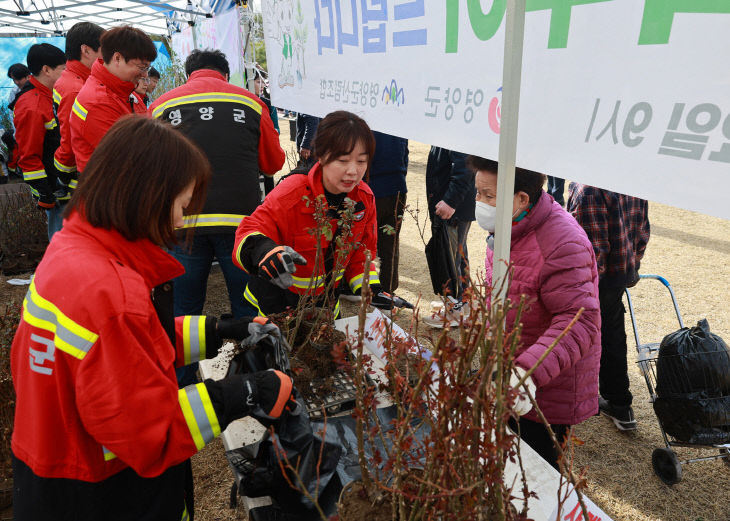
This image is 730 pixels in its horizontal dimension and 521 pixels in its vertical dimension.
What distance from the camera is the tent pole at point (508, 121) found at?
117 centimetres

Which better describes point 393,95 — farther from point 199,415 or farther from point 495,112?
point 199,415

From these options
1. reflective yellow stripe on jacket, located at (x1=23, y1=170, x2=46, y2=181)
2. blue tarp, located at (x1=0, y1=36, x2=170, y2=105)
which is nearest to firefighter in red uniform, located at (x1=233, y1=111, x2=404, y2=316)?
reflective yellow stripe on jacket, located at (x1=23, y1=170, x2=46, y2=181)

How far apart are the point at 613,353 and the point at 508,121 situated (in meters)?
2.07

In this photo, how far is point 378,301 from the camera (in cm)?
230

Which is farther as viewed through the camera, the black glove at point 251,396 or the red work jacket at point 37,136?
the red work jacket at point 37,136

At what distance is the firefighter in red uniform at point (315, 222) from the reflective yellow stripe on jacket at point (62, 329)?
0.98 meters

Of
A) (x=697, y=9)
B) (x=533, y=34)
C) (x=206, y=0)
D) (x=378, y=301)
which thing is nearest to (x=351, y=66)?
(x=378, y=301)

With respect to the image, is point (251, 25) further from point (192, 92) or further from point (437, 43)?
point (437, 43)

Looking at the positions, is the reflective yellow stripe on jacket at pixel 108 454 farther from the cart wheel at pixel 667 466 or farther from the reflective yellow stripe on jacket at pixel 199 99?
the cart wheel at pixel 667 466

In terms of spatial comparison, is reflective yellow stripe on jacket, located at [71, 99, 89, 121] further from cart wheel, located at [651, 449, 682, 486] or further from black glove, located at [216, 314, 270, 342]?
cart wheel, located at [651, 449, 682, 486]

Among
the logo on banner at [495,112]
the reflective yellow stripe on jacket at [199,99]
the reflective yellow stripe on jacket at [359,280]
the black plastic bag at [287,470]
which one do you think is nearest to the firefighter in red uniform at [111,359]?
the black plastic bag at [287,470]

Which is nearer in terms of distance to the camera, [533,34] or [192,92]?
[533,34]

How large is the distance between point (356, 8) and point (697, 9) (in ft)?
5.35

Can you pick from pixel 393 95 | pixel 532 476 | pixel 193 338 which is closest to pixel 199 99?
pixel 393 95
